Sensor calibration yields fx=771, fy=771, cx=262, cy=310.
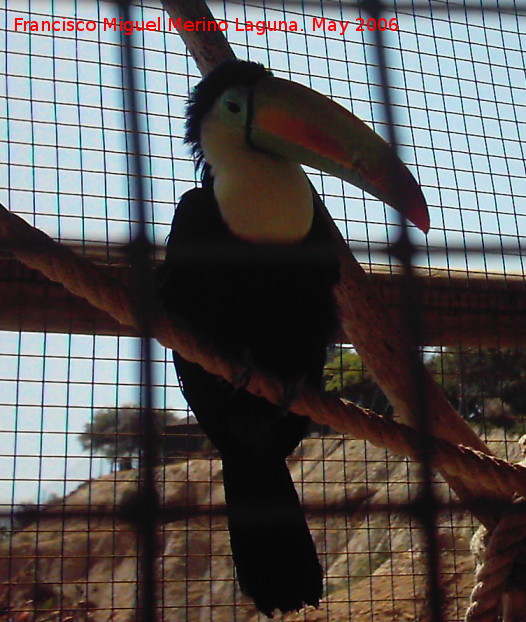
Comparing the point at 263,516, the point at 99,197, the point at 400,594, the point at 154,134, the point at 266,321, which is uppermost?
the point at 154,134

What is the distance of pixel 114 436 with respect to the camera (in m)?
2.48

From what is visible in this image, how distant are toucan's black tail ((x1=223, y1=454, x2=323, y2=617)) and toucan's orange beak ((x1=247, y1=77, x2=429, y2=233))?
69cm

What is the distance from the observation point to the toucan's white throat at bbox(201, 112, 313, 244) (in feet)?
5.55

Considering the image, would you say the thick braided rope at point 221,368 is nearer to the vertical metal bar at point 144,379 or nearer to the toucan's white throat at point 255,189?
the vertical metal bar at point 144,379

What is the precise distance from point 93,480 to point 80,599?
54.1 inches

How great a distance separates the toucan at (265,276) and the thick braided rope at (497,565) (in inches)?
13.3

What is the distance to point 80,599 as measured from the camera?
350 cm

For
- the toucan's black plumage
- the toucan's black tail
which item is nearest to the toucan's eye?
the toucan's black plumage

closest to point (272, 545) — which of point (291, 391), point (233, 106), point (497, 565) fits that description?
point (291, 391)

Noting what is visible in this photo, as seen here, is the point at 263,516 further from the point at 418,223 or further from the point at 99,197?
the point at 99,197

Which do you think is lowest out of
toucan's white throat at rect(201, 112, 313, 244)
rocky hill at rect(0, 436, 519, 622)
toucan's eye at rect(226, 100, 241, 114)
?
rocky hill at rect(0, 436, 519, 622)

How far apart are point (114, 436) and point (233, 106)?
116cm

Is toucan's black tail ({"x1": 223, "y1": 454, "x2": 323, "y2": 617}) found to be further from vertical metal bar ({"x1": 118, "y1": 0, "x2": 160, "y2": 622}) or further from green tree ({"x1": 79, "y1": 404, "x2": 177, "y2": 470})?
green tree ({"x1": 79, "y1": 404, "x2": 177, "y2": 470})

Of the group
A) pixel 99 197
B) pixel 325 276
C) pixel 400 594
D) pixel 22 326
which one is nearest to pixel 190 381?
pixel 325 276
